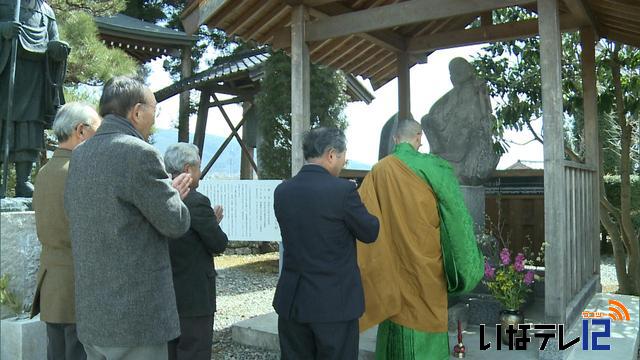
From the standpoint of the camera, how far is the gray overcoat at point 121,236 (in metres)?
1.90

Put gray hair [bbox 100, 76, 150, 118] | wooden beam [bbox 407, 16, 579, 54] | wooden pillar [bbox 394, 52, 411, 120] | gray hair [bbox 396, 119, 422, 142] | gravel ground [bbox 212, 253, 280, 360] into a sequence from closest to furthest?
1. gray hair [bbox 100, 76, 150, 118]
2. gray hair [bbox 396, 119, 422, 142]
3. gravel ground [bbox 212, 253, 280, 360]
4. wooden beam [bbox 407, 16, 579, 54]
5. wooden pillar [bbox 394, 52, 411, 120]

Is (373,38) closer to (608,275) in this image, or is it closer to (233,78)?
(233,78)

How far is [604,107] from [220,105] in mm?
7444

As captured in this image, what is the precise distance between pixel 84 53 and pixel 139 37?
14.6 ft

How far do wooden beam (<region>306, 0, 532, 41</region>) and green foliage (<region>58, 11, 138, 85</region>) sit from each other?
116 inches

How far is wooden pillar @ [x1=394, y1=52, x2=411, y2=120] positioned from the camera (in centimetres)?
662

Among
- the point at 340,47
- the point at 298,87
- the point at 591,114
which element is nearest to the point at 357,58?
the point at 340,47

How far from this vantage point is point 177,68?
609 inches

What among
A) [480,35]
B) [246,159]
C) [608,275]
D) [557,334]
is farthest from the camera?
[246,159]

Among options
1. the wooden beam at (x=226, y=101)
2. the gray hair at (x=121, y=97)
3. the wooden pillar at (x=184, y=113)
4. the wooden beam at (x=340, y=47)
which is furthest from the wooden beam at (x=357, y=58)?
the wooden pillar at (x=184, y=113)

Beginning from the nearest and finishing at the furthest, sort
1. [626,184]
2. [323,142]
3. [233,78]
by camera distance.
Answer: [323,142] < [626,184] < [233,78]

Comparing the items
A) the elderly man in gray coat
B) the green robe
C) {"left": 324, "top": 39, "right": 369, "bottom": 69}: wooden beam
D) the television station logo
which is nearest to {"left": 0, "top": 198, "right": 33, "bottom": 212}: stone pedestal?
the elderly man in gray coat

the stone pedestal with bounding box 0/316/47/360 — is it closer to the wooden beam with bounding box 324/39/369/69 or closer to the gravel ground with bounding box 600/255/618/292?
the wooden beam with bounding box 324/39/369/69

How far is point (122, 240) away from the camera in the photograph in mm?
1915
